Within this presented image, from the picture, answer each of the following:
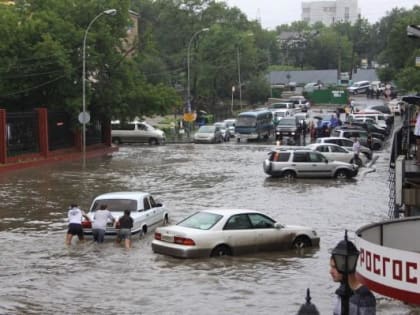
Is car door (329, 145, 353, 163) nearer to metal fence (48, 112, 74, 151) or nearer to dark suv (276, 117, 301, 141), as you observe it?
metal fence (48, 112, 74, 151)

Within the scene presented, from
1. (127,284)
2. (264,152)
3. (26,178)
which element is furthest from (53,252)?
(264,152)

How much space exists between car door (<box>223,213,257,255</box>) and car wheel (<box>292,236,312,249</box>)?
1322 mm

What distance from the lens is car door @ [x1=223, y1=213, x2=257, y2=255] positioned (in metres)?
18.3

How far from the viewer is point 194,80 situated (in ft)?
320

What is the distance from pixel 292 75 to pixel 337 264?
134m

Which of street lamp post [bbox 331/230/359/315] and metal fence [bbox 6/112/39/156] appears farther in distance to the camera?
metal fence [bbox 6/112/39/156]

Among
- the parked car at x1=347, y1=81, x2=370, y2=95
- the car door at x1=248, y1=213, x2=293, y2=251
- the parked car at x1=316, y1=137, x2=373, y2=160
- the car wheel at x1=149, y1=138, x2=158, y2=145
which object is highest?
the parked car at x1=347, y1=81, x2=370, y2=95

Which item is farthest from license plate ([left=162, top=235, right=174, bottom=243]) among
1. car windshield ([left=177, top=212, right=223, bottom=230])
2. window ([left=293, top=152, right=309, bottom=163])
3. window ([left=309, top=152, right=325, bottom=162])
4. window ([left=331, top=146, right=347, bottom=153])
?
window ([left=331, top=146, right=347, bottom=153])

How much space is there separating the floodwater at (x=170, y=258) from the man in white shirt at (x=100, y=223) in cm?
32

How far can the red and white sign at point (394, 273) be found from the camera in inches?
392

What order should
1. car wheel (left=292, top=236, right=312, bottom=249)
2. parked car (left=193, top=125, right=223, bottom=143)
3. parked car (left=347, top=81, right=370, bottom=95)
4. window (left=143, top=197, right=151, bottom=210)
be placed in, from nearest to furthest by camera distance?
car wheel (left=292, top=236, right=312, bottom=249), window (left=143, top=197, right=151, bottom=210), parked car (left=193, top=125, right=223, bottom=143), parked car (left=347, top=81, right=370, bottom=95)

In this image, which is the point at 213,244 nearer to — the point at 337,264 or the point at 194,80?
the point at 337,264

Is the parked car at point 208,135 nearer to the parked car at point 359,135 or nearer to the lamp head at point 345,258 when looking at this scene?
the parked car at point 359,135

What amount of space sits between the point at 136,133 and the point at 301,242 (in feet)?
137
